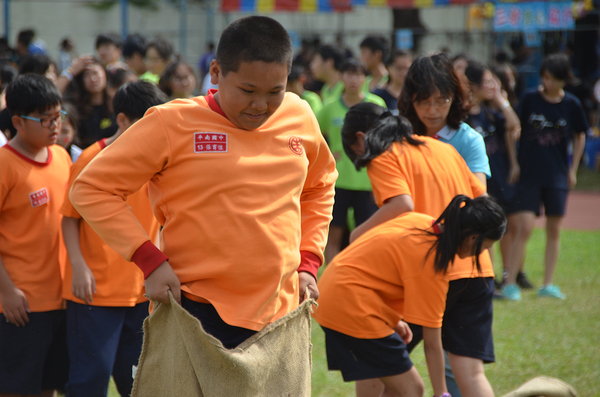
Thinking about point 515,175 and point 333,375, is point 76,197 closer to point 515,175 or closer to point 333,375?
point 333,375

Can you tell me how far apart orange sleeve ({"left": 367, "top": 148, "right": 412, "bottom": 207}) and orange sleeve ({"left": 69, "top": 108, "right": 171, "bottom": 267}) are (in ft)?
4.04

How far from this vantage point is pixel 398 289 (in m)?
2.74

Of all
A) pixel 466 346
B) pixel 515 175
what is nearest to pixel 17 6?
pixel 515 175

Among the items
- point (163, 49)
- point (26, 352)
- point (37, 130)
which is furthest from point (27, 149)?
point (163, 49)

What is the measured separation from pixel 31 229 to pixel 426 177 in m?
1.81

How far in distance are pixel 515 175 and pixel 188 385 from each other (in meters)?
4.97

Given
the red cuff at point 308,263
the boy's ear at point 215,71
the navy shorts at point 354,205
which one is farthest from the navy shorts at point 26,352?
the navy shorts at point 354,205

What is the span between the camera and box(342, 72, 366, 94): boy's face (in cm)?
612

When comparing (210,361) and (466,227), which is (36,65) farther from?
(210,361)

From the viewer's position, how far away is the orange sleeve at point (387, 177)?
110 inches

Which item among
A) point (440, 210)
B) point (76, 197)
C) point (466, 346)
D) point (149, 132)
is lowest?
point (466, 346)

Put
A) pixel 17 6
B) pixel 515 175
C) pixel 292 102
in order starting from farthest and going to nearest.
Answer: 1. pixel 17 6
2. pixel 515 175
3. pixel 292 102

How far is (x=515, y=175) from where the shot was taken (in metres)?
6.08

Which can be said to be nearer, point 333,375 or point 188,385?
point 188,385
